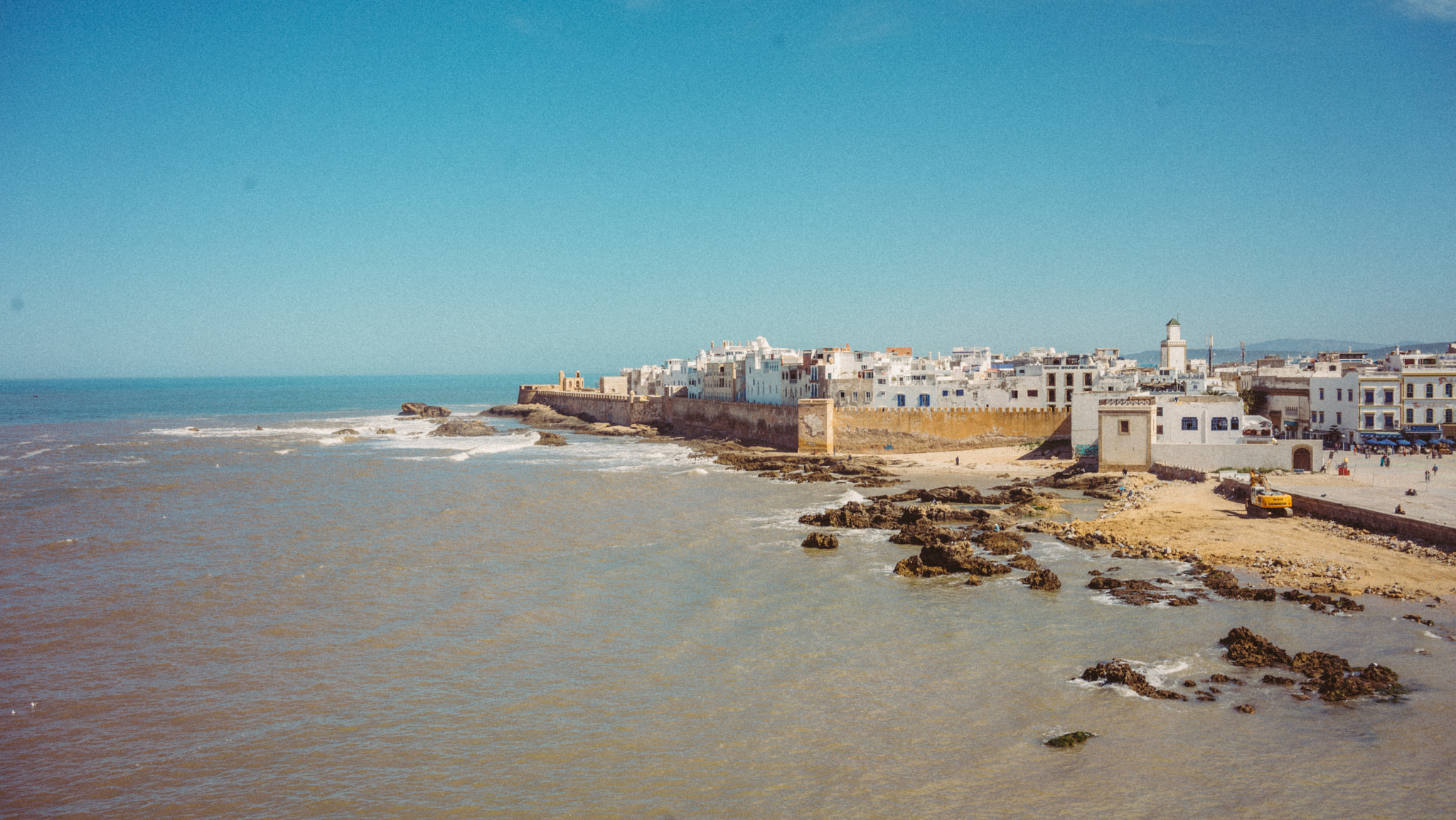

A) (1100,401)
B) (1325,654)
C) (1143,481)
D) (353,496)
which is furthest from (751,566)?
(1100,401)

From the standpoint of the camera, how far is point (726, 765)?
10.7 m

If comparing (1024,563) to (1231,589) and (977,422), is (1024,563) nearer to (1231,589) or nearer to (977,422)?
(1231,589)

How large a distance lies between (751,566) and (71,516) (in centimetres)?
2421

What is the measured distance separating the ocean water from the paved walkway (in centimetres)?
691

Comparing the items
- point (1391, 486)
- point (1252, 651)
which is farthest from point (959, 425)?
point (1252, 651)

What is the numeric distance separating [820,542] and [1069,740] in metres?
11.9

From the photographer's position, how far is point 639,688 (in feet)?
43.3

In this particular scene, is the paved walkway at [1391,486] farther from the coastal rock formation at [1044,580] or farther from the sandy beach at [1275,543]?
the coastal rock formation at [1044,580]

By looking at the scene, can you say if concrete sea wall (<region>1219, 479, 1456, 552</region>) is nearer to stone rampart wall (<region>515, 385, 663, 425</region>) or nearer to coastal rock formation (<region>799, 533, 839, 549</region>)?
coastal rock formation (<region>799, 533, 839, 549</region>)

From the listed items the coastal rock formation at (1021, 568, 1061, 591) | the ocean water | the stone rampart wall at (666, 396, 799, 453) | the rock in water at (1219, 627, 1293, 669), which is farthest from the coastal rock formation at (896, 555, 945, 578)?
the stone rampart wall at (666, 396, 799, 453)

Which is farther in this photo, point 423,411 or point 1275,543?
point 423,411

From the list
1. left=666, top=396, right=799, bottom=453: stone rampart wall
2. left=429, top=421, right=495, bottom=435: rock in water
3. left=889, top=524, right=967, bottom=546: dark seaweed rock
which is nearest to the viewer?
left=889, top=524, right=967, bottom=546: dark seaweed rock

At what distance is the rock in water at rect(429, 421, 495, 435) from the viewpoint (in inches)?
2591

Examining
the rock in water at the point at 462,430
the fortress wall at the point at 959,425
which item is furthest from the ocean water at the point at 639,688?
the rock in water at the point at 462,430
